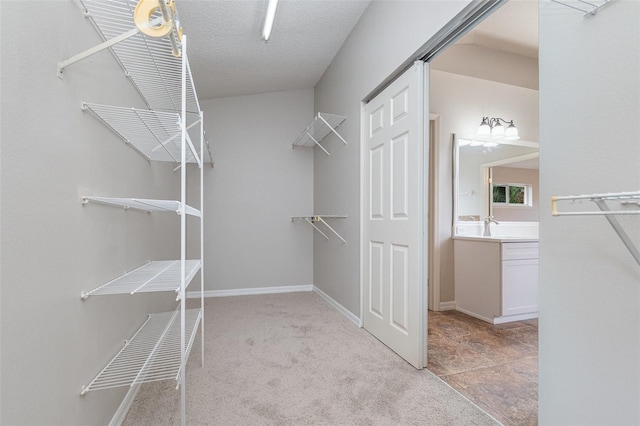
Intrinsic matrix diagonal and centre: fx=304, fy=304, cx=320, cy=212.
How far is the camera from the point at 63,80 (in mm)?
1067

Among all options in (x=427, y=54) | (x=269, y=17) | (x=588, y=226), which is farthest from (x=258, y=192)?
(x=588, y=226)

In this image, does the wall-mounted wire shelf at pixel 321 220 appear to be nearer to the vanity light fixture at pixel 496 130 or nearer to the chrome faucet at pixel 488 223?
the chrome faucet at pixel 488 223

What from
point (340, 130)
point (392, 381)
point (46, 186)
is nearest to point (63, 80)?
point (46, 186)

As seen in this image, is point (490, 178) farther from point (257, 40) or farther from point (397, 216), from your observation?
point (257, 40)

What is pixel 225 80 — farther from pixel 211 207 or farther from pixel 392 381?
pixel 392 381

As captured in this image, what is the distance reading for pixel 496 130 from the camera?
3.47 metres

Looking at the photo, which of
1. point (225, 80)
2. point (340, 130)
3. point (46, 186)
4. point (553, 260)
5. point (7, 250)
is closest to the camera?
point (7, 250)

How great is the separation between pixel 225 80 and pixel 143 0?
8.98 ft

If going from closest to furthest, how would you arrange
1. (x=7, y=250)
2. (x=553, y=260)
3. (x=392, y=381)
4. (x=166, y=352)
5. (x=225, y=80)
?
(x=7, y=250) → (x=553, y=260) → (x=166, y=352) → (x=392, y=381) → (x=225, y=80)

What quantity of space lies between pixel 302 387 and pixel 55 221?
152 centimetres

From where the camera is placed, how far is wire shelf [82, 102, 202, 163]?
128 cm

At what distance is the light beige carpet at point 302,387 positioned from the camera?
1.55 m

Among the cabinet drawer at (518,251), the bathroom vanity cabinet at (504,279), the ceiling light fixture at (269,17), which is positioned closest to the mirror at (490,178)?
the bathroom vanity cabinet at (504,279)

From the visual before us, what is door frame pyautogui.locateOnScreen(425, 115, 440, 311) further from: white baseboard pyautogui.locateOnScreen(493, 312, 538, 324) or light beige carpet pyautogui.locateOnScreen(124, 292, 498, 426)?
light beige carpet pyautogui.locateOnScreen(124, 292, 498, 426)
